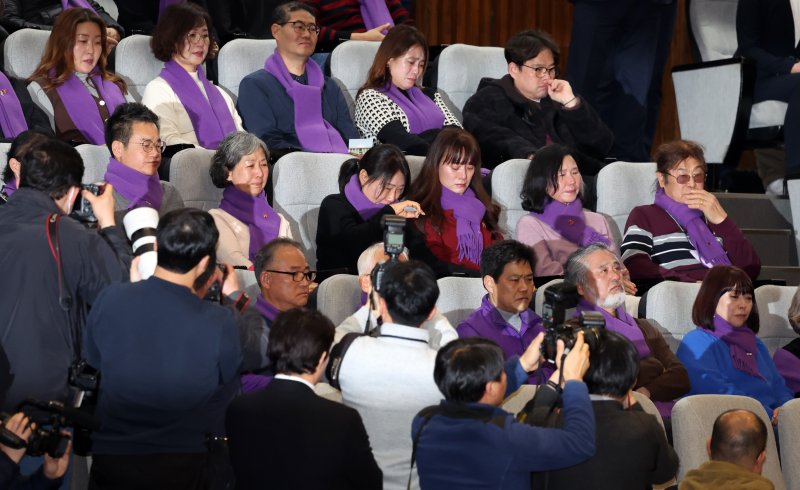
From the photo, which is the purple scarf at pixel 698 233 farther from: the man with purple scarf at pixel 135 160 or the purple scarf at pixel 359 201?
the man with purple scarf at pixel 135 160

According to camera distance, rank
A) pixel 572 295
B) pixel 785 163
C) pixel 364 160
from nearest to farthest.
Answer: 1. pixel 572 295
2. pixel 364 160
3. pixel 785 163

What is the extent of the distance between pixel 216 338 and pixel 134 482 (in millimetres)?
412

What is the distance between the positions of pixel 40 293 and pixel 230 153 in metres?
1.72

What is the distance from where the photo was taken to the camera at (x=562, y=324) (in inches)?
135

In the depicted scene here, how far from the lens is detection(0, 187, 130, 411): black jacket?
347 cm

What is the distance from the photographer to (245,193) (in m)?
5.13

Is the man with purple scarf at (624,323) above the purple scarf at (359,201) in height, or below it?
below

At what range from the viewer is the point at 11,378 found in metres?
3.46

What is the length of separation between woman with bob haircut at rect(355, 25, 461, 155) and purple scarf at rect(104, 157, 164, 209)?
57.7 inches

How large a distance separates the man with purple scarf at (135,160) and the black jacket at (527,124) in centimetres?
178

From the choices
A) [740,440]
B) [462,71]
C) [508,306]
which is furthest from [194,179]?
[740,440]

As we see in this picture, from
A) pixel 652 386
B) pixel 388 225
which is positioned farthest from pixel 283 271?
pixel 652 386

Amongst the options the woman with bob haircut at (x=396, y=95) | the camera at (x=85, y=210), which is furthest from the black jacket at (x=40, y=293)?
the woman with bob haircut at (x=396, y=95)

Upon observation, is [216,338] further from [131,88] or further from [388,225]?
[131,88]
